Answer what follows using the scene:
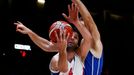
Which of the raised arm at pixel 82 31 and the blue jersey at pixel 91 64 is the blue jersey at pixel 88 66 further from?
the raised arm at pixel 82 31

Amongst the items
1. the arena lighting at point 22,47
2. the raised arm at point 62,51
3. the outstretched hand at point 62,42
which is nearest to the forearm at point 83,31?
the raised arm at point 62,51

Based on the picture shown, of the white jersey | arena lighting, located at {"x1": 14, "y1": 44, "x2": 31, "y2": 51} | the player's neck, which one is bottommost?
the white jersey

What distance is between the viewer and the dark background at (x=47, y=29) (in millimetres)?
10609

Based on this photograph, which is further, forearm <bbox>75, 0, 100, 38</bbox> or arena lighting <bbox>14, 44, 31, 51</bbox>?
arena lighting <bbox>14, 44, 31, 51</bbox>

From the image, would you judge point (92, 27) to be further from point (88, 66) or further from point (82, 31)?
point (88, 66)

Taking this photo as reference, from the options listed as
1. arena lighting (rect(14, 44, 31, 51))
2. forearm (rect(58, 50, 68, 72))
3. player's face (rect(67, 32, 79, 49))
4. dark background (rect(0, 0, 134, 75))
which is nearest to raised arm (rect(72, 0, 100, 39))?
player's face (rect(67, 32, 79, 49))

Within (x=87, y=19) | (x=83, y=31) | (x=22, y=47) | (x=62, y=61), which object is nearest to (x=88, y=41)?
(x=83, y=31)

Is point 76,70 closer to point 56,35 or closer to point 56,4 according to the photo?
point 56,35

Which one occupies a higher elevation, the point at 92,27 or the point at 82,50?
the point at 92,27

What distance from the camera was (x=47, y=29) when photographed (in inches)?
439

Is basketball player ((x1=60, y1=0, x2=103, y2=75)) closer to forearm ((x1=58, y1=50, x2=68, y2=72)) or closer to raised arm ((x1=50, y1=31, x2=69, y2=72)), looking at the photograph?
raised arm ((x1=50, y1=31, x2=69, y2=72))

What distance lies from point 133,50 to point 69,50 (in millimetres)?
7966

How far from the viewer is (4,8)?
10.6 m

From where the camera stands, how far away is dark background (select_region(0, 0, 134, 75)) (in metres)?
10.6
